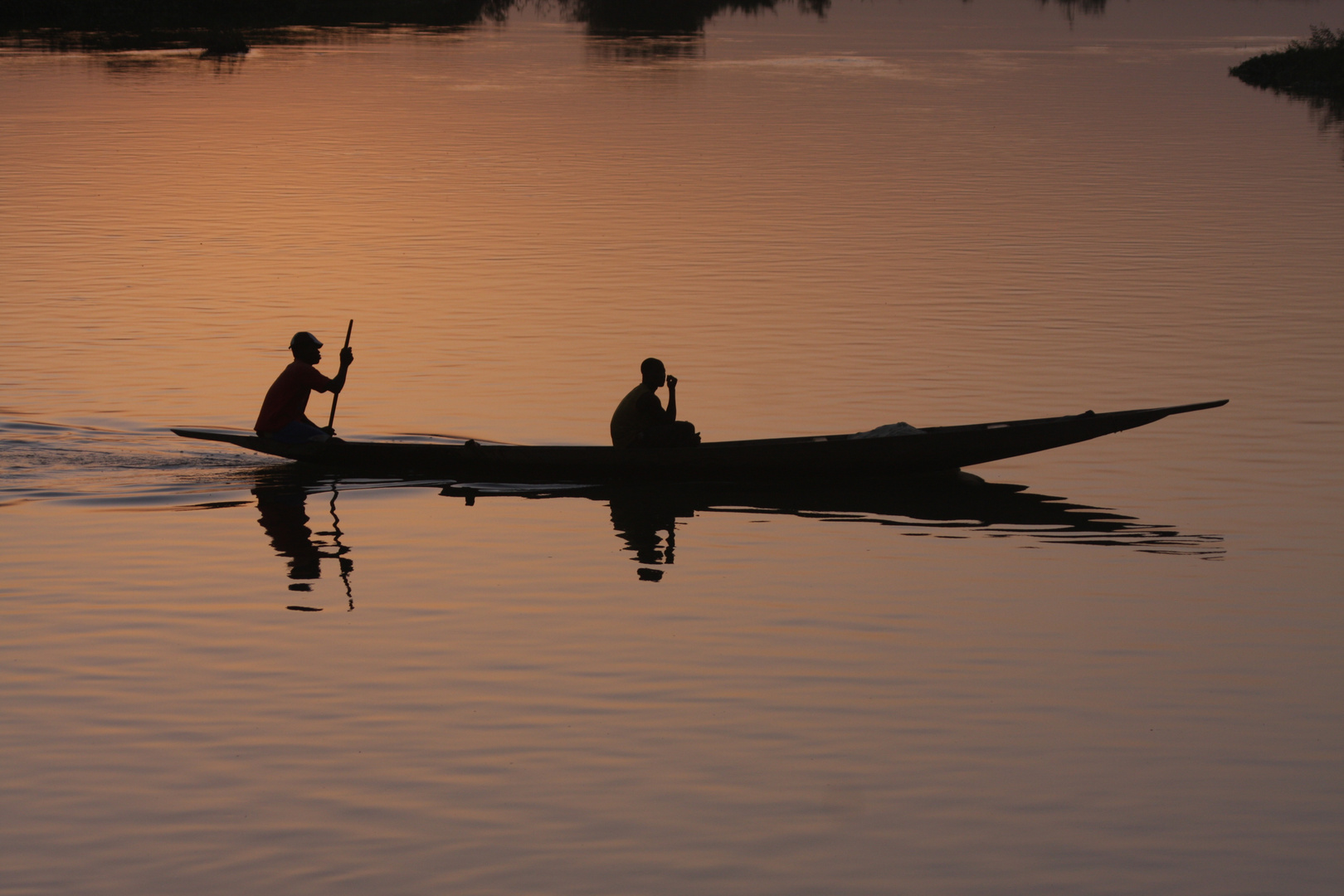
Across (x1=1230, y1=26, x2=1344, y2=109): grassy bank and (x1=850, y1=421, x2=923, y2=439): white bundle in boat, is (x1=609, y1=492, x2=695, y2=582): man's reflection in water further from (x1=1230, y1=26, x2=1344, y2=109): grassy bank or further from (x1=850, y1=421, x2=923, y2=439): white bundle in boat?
(x1=1230, y1=26, x2=1344, y2=109): grassy bank

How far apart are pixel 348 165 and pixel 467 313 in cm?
1100

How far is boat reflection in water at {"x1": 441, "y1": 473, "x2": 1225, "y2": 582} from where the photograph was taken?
988cm

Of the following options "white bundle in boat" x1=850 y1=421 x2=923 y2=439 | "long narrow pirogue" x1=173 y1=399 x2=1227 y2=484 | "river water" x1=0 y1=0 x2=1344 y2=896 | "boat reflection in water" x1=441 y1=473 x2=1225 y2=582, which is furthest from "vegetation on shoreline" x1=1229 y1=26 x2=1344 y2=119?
"white bundle in boat" x1=850 y1=421 x2=923 y2=439

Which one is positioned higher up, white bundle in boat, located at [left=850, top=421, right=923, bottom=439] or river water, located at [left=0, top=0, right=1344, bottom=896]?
white bundle in boat, located at [left=850, top=421, right=923, bottom=439]

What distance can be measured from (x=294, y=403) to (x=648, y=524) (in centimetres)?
251

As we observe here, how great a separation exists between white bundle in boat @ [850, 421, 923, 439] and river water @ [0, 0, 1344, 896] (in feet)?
1.42

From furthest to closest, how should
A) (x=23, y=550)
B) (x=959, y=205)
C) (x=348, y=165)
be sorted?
(x=348, y=165) < (x=959, y=205) < (x=23, y=550)

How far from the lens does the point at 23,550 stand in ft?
31.2

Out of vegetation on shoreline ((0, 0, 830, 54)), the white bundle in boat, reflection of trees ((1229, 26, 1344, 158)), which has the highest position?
vegetation on shoreline ((0, 0, 830, 54))

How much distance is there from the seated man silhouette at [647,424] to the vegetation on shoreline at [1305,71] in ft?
97.6

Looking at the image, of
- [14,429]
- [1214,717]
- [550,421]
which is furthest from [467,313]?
[1214,717]

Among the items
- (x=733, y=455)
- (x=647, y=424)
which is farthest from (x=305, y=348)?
(x=733, y=455)

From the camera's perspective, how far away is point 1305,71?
3884cm

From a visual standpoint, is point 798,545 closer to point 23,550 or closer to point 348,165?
point 23,550
